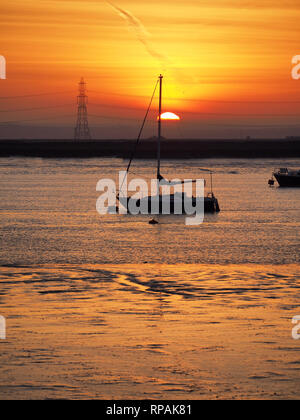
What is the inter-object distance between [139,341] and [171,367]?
211 centimetres

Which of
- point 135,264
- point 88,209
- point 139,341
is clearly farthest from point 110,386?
point 88,209

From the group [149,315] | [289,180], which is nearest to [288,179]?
[289,180]

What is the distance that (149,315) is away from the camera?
67.0 feet

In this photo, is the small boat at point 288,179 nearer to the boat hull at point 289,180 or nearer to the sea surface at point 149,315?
the boat hull at point 289,180

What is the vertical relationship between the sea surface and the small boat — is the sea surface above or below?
below

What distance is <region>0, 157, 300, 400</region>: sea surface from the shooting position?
14.6m

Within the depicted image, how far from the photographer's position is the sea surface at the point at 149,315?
1462 centimetres

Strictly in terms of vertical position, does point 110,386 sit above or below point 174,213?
below

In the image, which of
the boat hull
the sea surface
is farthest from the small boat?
the sea surface

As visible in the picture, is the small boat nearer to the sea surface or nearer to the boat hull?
the boat hull

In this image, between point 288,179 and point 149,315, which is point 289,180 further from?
point 149,315

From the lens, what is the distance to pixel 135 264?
32.0 meters

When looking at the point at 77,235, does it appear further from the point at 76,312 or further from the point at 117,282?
the point at 76,312

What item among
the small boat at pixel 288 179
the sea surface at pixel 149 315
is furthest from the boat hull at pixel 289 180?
the sea surface at pixel 149 315
